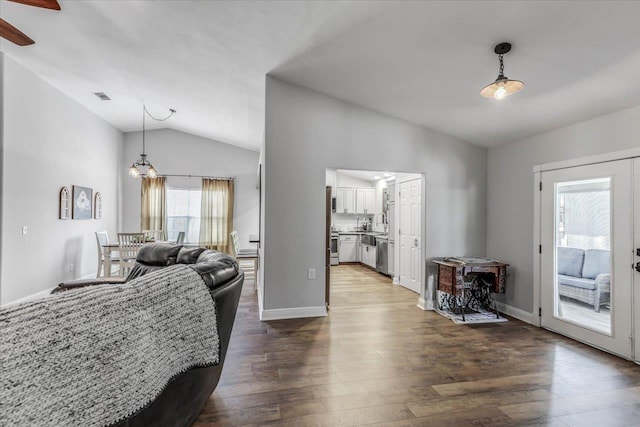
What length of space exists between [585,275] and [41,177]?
742 centimetres

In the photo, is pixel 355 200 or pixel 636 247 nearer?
pixel 636 247

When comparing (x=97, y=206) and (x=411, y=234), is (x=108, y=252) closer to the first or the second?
(x=97, y=206)

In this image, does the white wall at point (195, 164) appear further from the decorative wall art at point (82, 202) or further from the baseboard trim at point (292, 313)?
the baseboard trim at point (292, 313)

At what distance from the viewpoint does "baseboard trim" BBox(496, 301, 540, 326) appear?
384 centimetres

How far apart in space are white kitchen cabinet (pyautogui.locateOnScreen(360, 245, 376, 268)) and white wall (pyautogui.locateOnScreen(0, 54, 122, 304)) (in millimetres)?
5943

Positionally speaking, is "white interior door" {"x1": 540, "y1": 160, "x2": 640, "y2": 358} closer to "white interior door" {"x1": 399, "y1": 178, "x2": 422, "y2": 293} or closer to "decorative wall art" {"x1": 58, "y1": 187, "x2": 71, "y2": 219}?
"white interior door" {"x1": 399, "y1": 178, "x2": 422, "y2": 293}

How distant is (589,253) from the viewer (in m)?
3.30

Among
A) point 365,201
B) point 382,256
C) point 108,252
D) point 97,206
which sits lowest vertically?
point 382,256

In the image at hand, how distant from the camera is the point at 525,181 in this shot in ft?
13.2

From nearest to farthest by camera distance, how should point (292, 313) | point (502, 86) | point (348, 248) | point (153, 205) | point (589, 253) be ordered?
point (502, 86) < point (589, 253) < point (292, 313) < point (153, 205) < point (348, 248)

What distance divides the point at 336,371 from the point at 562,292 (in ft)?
9.18

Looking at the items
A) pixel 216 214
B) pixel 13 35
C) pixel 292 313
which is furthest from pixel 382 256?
pixel 13 35

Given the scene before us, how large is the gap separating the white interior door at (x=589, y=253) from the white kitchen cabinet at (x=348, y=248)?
5015mm

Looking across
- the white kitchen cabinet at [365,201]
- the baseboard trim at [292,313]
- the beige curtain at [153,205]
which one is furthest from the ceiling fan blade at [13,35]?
the white kitchen cabinet at [365,201]
